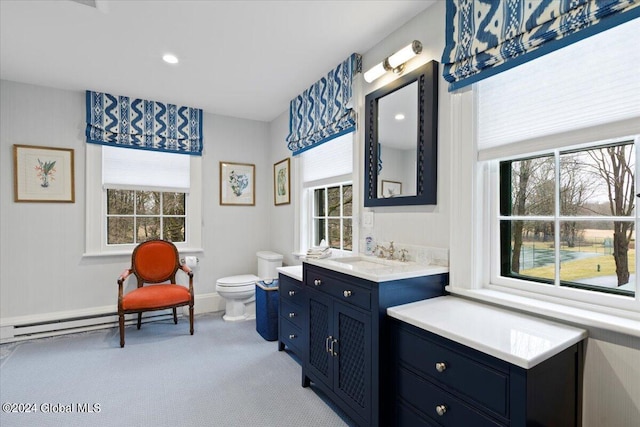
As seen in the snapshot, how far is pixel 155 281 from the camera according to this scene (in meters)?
3.39

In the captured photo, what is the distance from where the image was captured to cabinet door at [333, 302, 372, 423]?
64.5 inches

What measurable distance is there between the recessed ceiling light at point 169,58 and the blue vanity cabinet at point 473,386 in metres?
A: 2.66

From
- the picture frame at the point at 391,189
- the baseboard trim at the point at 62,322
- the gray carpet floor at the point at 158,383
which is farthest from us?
the baseboard trim at the point at 62,322

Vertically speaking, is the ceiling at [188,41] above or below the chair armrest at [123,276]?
above

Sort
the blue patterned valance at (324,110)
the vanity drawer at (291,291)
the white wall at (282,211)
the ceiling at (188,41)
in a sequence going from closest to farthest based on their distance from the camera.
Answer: the ceiling at (188,41) < the vanity drawer at (291,291) < the blue patterned valance at (324,110) < the white wall at (282,211)

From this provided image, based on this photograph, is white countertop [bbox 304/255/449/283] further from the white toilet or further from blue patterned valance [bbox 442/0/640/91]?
the white toilet

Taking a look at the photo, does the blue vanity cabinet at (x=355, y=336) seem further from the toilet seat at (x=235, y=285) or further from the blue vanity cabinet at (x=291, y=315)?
the toilet seat at (x=235, y=285)

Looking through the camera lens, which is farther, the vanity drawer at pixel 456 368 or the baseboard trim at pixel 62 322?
the baseboard trim at pixel 62 322

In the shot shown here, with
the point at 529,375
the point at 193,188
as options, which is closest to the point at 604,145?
the point at 529,375

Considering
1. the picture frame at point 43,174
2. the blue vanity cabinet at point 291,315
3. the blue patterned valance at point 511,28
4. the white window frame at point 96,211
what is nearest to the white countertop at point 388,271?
the blue vanity cabinet at point 291,315

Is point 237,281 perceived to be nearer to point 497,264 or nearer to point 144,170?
point 144,170

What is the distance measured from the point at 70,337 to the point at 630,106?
4.51 m

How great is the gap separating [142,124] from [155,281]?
1.77 metres

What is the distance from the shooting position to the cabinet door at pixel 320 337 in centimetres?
196
